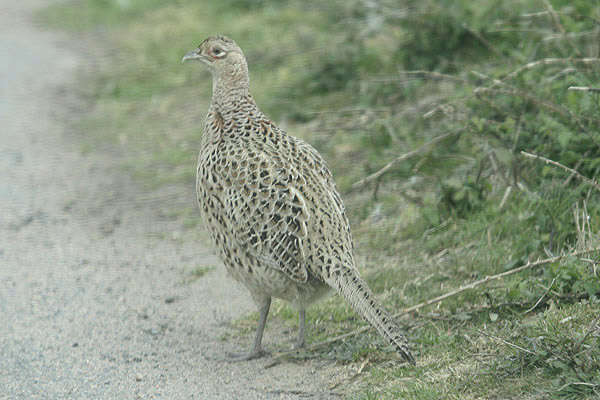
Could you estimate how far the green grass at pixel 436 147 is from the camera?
418 centimetres

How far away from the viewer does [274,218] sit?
455cm

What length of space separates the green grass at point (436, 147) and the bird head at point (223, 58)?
3.97 feet

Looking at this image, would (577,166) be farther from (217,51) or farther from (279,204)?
(217,51)

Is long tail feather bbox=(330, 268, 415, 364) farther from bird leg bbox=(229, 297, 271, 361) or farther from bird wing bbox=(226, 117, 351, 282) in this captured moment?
bird leg bbox=(229, 297, 271, 361)

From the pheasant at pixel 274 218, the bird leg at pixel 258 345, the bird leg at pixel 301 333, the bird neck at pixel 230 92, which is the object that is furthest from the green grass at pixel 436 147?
the bird neck at pixel 230 92

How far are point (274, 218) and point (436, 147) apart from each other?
221 centimetres

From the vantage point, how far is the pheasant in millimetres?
4430

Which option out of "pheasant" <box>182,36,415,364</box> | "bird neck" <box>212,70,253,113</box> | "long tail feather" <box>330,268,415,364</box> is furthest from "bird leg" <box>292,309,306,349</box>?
"bird neck" <box>212,70,253,113</box>

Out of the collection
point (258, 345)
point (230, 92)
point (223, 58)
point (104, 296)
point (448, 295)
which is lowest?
point (104, 296)

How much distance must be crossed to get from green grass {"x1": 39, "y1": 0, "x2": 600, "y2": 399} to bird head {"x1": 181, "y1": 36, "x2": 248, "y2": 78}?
1.21 metres

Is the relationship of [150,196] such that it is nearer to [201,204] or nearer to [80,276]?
[80,276]

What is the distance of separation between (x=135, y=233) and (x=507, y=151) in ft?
9.63

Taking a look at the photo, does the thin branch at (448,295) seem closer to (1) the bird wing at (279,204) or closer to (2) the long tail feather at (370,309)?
(2) the long tail feather at (370,309)

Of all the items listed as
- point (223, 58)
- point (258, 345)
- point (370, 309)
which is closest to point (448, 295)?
point (370, 309)
